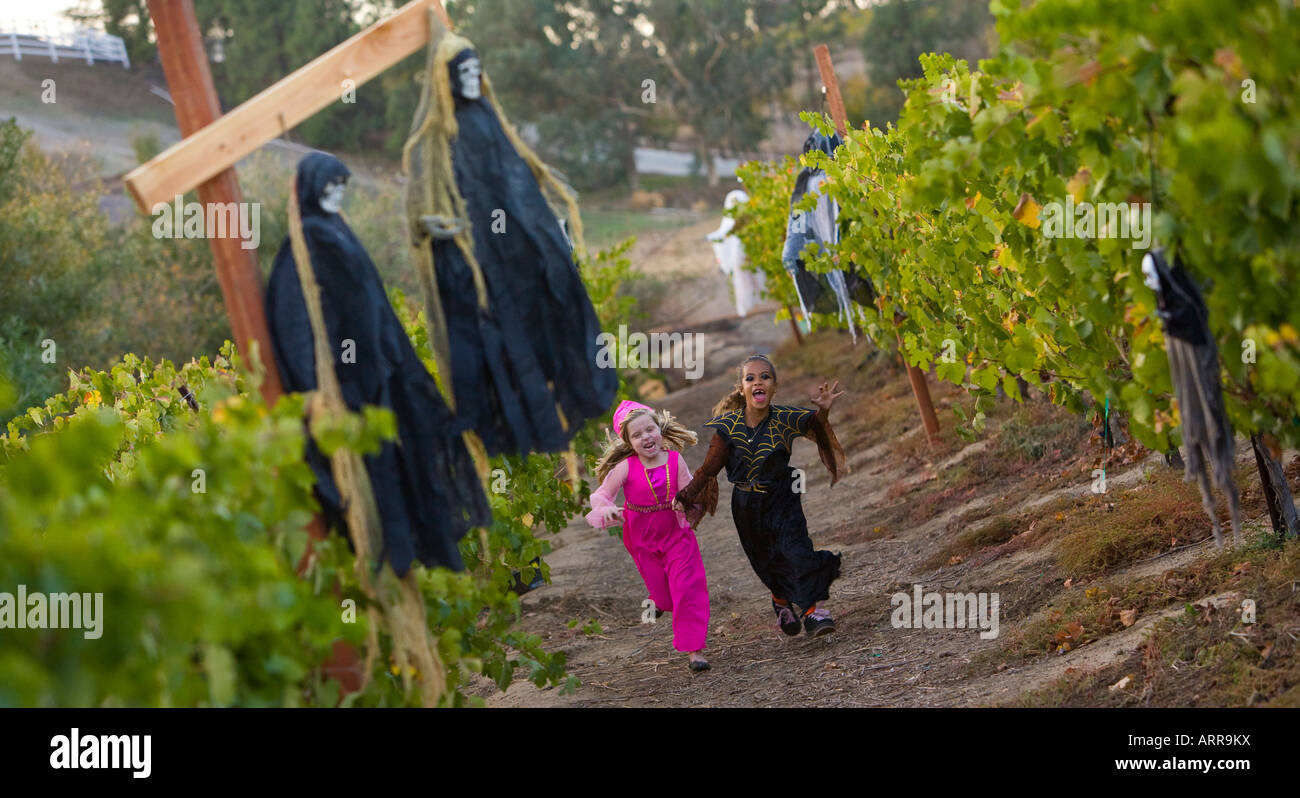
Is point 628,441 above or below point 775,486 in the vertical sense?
above

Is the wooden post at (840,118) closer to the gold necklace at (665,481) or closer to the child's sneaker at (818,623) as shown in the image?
the child's sneaker at (818,623)

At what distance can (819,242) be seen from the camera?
10102 millimetres

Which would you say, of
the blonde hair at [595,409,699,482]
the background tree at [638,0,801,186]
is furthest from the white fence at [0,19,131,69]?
the blonde hair at [595,409,699,482]

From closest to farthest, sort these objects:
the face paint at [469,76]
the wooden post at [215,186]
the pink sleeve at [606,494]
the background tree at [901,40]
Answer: the wooden post at [215,186]
the face paint at [469,76]
the pink sleeve at [606,494]
the background tree at [901,40]

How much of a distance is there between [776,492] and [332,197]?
3316mm

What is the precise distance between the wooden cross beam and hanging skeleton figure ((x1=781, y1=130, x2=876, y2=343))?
19.4 feet

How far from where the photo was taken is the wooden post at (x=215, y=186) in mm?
3490

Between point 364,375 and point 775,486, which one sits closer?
point 364,375

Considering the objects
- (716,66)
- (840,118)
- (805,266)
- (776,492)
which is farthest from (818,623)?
(716,66)

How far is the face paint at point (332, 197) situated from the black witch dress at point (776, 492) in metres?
2.96

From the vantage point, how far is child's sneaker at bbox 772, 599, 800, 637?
20.9 feet

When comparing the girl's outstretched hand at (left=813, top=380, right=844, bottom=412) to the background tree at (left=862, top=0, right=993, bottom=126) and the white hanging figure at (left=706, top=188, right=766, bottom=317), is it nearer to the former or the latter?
the white hanging figure at (left=706, top=188, right=766, bottom=317)

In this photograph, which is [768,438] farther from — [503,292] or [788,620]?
[503,292]

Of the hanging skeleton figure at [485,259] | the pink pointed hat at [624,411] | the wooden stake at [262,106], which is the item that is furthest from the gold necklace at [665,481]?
the wooden stake at [262,106]
